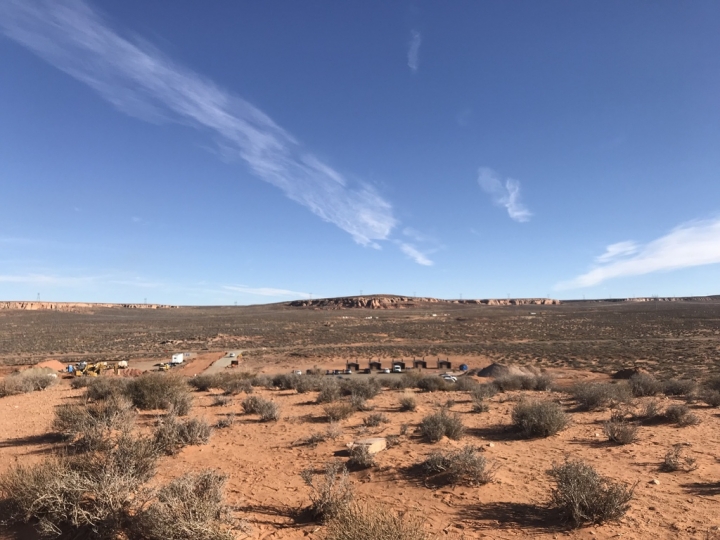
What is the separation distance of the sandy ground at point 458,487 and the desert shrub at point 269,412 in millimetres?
270

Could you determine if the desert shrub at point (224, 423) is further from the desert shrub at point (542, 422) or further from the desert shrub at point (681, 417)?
the desert shrub at point (681, 417)

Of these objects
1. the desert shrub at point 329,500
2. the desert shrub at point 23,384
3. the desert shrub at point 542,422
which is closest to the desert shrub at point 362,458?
the desert shrub at point 329,500

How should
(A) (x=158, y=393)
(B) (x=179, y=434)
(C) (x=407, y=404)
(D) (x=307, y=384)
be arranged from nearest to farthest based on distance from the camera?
(B) (x=179, y=434)
(A) (x=158, y=393)
(C) (x=407, y=404)
(D) (x=307, y=384)

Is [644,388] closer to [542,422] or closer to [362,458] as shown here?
[542,422]

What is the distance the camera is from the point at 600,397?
1281 centimetres

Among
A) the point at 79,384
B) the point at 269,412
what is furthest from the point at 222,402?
the point at 79,384

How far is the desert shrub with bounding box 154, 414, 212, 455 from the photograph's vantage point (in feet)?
26.1

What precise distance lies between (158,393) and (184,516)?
28.7 ft

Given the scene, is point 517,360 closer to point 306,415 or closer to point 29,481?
point 306,415

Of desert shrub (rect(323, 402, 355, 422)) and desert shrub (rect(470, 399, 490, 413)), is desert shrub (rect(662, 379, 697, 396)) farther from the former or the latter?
desert shrub (rect(323, 402, 355, 422))

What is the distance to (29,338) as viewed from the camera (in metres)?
53.8

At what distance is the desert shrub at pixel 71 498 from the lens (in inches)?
184

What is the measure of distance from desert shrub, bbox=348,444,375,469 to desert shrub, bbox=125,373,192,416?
19.7ft

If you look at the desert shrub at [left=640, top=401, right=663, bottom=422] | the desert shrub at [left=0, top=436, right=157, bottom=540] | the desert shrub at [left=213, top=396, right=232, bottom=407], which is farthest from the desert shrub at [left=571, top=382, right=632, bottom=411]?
the desert shrub at [left=0, top=436, right=157, bottom=540]
